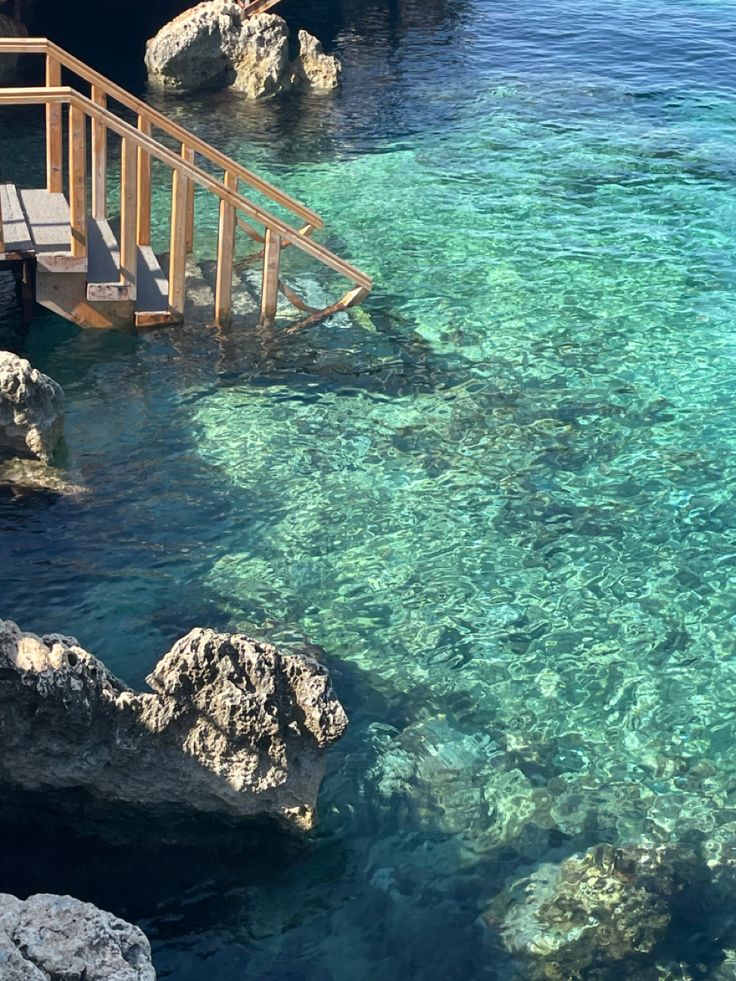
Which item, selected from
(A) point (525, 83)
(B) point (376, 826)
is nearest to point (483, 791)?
(B) point (376, 826)

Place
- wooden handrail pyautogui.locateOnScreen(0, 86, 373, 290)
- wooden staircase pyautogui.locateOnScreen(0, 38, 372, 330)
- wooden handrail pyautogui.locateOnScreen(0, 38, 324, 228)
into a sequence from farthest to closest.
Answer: wooden handrail pyautogui.locateOnScreen(0, 38, 324, 228)
wooden staircase pyautogui.locateOnScreen(0, 38, 372, 330)
wooden handrail pyautogui.locateOnScreen(0, 86, 373, 290)

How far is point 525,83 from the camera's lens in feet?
80.0

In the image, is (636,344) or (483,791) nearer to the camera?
(483,791)

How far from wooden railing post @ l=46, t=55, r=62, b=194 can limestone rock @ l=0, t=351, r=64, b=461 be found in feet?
10.2

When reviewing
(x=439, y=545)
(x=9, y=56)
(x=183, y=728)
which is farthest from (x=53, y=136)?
(x=9, y=56)

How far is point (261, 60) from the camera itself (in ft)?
75.6

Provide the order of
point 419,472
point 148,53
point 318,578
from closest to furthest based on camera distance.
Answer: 1. point 318,578
2. point 419,472
3. point 148,53

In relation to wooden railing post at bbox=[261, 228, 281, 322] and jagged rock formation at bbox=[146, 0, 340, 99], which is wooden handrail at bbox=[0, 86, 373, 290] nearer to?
wooden railing post at bbox=[261, 228, 281, 322]

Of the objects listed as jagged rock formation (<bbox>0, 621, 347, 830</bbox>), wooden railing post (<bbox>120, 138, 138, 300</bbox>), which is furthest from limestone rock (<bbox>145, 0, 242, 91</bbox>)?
jagged rock formation (<bbox>0, 621, 347, 830</bbox>)

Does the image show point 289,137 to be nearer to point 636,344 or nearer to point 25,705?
point 636,344

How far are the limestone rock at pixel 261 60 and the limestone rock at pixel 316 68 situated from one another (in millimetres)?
419

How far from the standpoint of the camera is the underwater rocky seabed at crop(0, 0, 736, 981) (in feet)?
23.9

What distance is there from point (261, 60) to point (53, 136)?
1149 cm

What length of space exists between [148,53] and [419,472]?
15883 millimetres
